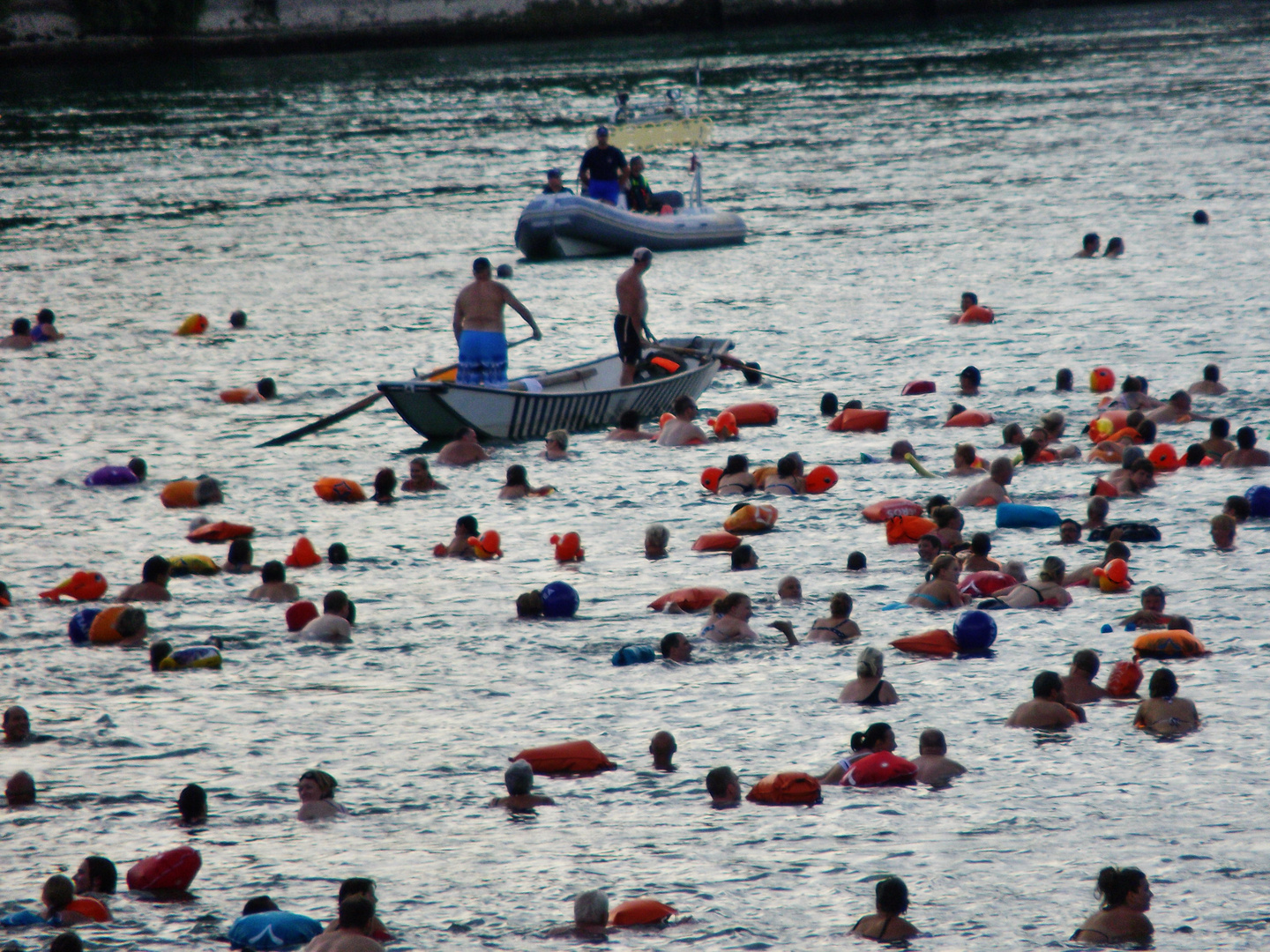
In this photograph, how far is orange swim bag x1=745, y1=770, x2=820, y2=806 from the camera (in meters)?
11.9

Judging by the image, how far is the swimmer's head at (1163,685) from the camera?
42.1 ft

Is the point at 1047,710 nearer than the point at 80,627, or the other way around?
the point at 1047,710

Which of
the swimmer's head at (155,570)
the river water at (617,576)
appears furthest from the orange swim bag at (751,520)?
the swimmer's head at (155,570)

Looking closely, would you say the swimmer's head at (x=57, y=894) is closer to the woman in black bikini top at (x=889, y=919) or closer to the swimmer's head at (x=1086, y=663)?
the woman in black bikini top at (x=889, y=919)

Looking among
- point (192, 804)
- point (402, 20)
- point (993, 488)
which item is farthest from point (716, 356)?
point (402, 20)

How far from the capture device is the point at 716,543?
17.3 metres

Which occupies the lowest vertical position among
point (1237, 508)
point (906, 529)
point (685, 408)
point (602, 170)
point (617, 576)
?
point (617, 576)

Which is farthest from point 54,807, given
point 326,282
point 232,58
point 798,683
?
point 232,58

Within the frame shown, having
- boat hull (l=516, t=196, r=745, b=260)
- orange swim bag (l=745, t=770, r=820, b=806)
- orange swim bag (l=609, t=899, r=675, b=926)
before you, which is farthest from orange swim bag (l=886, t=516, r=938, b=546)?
boat hull (l=516, t=196, r=745, b=260)

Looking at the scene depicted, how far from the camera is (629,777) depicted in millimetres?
12422

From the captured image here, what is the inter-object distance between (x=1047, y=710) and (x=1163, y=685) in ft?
3.12

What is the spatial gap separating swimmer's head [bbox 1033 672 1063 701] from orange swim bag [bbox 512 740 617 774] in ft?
11.6

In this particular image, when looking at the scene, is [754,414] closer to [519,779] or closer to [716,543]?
[716,543]

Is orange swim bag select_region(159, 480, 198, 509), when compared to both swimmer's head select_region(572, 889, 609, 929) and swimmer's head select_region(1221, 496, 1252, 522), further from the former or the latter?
swimmer's head select_region(1221, 496, 1252, 522)
